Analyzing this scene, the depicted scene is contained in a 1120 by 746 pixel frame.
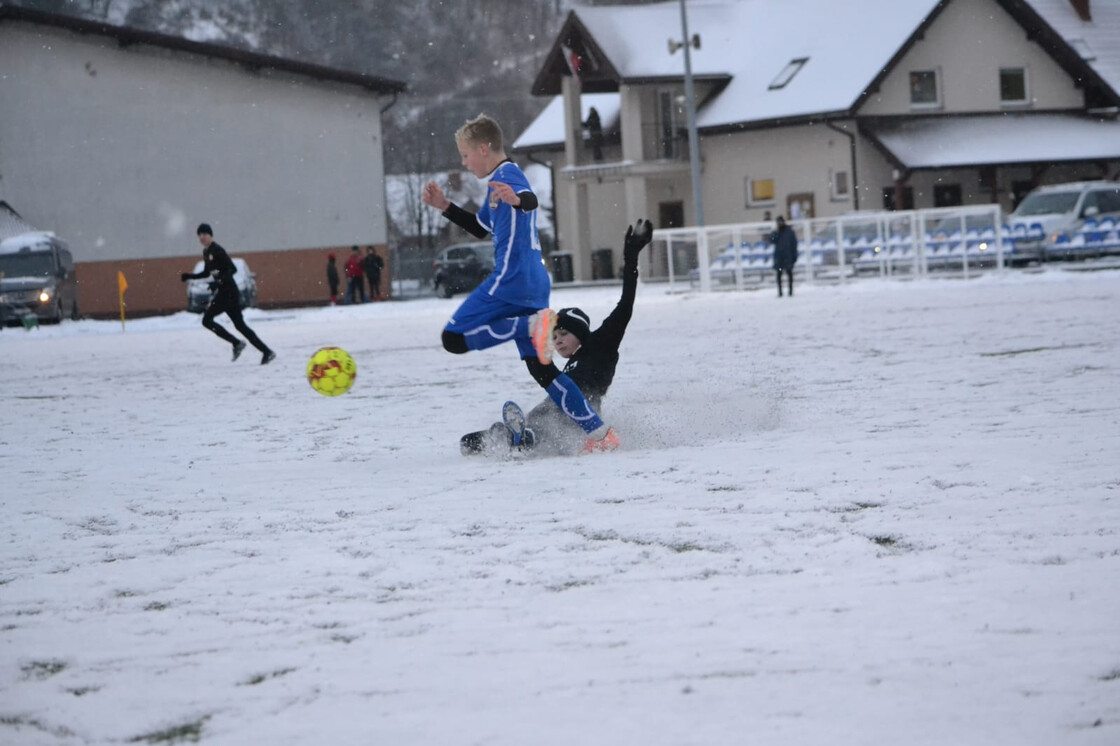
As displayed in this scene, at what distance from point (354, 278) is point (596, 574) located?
117ft

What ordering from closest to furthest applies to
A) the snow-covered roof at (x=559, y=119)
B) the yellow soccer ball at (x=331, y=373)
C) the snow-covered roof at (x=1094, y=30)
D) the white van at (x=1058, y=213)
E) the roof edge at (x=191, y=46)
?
the yellow soccer ball at (x=331, y=373)
the white van at (x=1058, y=213)
the roof edge at (x=191, y=46)
the snow-covered roof at (x=1094, y=30)
the snow-covered roof at (x=559, y=119)

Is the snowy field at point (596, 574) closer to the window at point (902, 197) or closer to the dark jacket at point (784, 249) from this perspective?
the dark jacket at point (784, 249)

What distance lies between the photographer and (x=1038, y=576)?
167 inches

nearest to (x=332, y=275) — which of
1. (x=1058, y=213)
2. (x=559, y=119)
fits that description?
(x=559, y=119)

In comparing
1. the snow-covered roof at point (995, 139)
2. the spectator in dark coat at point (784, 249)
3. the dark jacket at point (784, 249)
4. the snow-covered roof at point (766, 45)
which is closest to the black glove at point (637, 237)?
the spectator in dark coat at point (784, 249)

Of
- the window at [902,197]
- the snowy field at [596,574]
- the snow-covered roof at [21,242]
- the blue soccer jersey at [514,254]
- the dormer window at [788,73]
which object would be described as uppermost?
the dormer window at [788,73]

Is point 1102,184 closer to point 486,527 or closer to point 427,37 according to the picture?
point 486,527

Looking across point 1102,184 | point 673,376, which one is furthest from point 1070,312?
point 1102,184

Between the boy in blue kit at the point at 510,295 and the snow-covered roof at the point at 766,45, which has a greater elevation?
the snow-covered roof at the point at 766,45

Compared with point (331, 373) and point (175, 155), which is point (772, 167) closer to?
point (175, 155)

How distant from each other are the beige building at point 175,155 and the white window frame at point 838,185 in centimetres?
1293

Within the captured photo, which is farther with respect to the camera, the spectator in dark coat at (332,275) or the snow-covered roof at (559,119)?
the snow-covered roof at (559,119)

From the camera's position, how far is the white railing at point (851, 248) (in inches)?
1164

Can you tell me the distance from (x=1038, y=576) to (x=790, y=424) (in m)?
4.04
